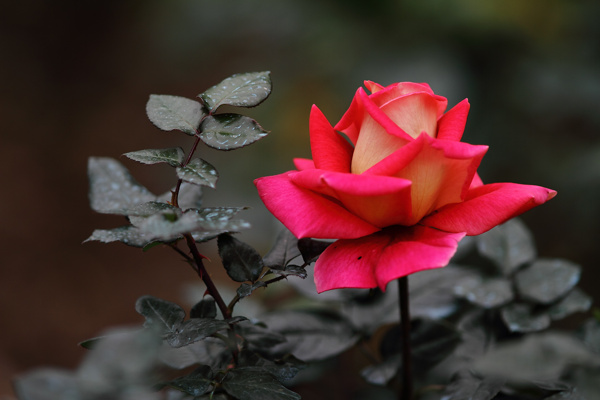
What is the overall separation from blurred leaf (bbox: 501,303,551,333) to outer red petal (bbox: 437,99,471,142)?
0.22 metres

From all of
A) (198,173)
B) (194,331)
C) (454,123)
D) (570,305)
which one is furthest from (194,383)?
(570,305)

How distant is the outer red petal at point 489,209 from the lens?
13.8 inches

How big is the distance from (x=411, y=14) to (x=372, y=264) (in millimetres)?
1057

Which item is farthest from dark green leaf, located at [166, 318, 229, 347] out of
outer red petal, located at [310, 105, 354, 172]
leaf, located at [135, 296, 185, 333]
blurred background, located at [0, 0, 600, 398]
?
blurred background, located at [0, 0, 600, 398]

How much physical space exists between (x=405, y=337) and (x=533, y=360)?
0.10m

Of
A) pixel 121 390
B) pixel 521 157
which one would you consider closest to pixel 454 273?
pixel 121 390

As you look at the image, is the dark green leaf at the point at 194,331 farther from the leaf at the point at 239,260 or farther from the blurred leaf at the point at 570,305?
the blurred leaf at the point at 570,305

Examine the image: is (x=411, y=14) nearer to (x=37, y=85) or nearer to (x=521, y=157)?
(x=521, y=157)

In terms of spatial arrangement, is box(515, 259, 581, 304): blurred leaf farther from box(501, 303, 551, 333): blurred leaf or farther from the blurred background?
the blurred background

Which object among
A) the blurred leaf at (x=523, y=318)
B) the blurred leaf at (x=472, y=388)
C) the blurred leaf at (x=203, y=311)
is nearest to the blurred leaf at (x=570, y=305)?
the blurred leaf at (x=523, y=318)

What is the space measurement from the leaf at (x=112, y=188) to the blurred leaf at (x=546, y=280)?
38 centimetres

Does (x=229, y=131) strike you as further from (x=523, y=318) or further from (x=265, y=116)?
(x=265, y=116)

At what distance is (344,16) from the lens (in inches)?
52.7

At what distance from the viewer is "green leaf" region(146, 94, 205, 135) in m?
0.37
